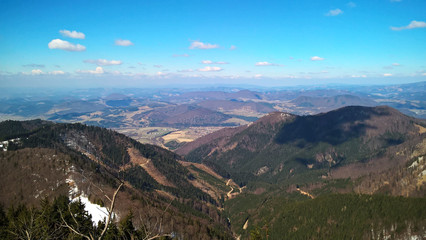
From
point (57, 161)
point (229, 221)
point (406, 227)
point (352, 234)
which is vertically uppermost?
point (57, 161)

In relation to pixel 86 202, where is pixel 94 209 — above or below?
below

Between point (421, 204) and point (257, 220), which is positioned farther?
point (257, 220)

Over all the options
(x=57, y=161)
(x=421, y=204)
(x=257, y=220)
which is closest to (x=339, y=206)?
(x=421, y=204)

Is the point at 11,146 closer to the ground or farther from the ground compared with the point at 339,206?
farther from the ground

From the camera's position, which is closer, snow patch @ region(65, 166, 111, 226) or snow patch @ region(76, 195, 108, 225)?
snow patch @ region(65, 166, 111, 226)

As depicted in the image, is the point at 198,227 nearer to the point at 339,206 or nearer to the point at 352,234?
the point at 352,234

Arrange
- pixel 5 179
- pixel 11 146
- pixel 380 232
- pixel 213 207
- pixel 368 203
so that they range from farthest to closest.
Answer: pixel 213 207, pixel 11 146, pixel 368 203, pixel 380 232, pixel 5 179

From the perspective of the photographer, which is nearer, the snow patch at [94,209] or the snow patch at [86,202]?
the snow patch at [86,202]

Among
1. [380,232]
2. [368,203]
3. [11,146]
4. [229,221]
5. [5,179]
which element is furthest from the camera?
[229,221]

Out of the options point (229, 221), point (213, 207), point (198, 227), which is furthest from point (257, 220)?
point (198, 227)

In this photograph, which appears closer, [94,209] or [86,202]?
[94,209]
